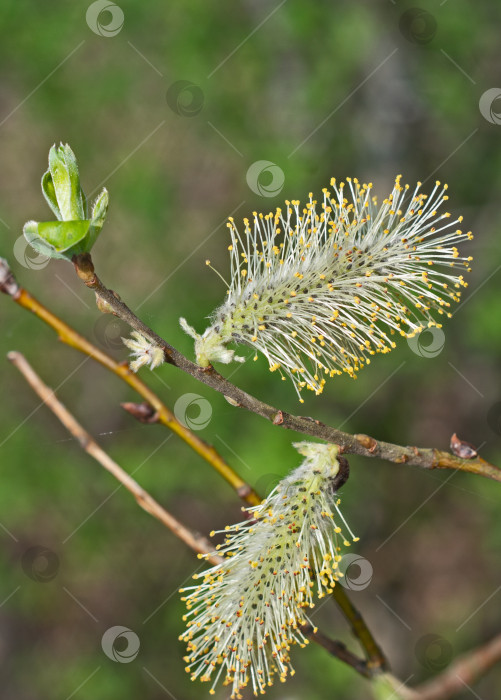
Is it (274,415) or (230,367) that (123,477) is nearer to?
(274,415)

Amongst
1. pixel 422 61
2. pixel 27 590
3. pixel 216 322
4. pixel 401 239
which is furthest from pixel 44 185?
pixel 27 590

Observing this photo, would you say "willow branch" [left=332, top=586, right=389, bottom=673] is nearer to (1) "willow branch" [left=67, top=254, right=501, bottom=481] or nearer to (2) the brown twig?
(2) the brown twig

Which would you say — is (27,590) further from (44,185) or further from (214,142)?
(44,185)

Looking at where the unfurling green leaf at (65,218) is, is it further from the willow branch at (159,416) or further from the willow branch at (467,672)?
the willow branch at (467,672)

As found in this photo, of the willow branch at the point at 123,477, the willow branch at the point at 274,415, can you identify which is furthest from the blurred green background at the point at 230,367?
the willow branch at the point at 274,415

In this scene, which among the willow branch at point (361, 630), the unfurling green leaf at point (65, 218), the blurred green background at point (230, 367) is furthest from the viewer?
Result: the blurred green background at point (230, 367)

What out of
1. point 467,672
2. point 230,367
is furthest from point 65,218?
point 230,367
